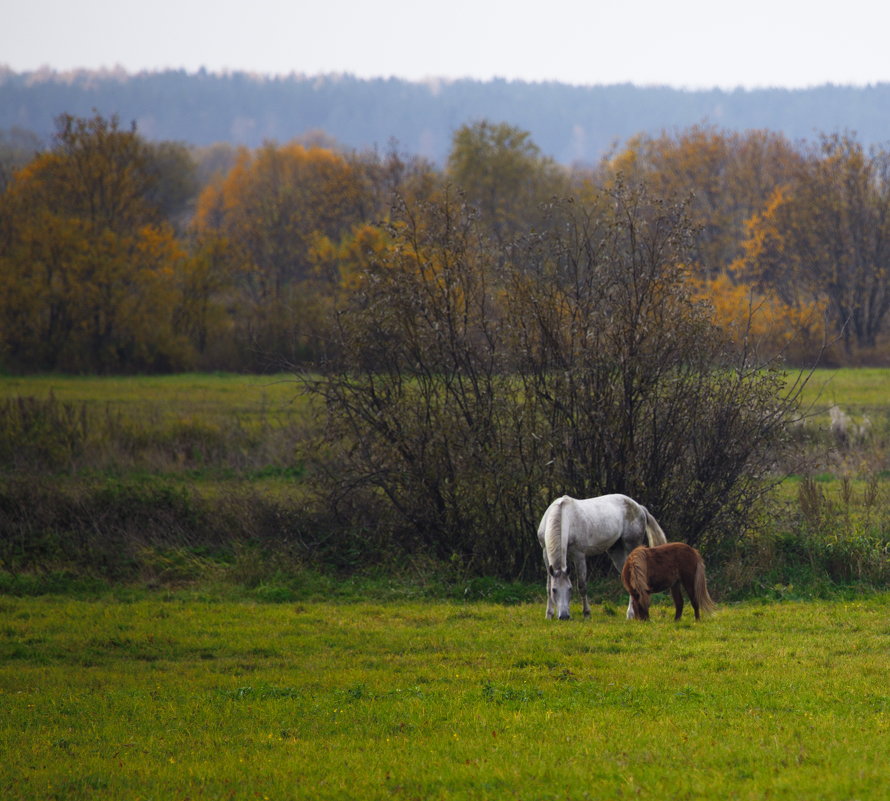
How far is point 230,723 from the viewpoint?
32.0ft

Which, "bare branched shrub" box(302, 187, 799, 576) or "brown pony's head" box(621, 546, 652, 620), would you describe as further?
"bare branched shrub" box(302, 187, 799, 576)

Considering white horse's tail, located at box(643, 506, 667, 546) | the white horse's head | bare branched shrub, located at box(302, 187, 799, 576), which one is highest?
bare branched shrub, located at box(302, 187, 799, 576)

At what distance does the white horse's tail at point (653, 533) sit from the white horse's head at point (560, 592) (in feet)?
5.29

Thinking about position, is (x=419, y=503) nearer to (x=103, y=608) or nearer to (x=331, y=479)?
(x=331, y=479)

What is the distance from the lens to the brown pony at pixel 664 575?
45.1ft

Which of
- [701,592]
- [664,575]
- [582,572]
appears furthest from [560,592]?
[701,592]

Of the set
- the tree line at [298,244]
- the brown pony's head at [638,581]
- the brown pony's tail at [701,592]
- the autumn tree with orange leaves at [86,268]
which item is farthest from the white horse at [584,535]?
the autumn tree with orange leaves at [86,268]

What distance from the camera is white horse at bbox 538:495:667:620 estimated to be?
46.8 feet

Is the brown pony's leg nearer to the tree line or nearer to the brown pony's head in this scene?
the brown pony's head

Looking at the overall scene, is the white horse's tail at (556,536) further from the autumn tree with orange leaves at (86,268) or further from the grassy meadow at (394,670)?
the autumn tree with orange leaves at (86,268)

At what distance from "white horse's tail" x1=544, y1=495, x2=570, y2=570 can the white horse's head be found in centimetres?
12

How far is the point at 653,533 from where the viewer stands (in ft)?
50.2

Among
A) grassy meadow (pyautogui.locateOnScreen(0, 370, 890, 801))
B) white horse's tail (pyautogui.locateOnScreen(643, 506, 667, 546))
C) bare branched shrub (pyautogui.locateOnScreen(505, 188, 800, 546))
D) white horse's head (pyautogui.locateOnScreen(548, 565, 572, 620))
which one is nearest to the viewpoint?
grassy meadow (pyautogui.locateOnScreen(0, 370, 890, 801))

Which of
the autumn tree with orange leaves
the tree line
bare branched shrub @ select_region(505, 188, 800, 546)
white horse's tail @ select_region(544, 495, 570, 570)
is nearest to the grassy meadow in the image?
white horse's tail @ select_region(544, 495, 570, 570)
